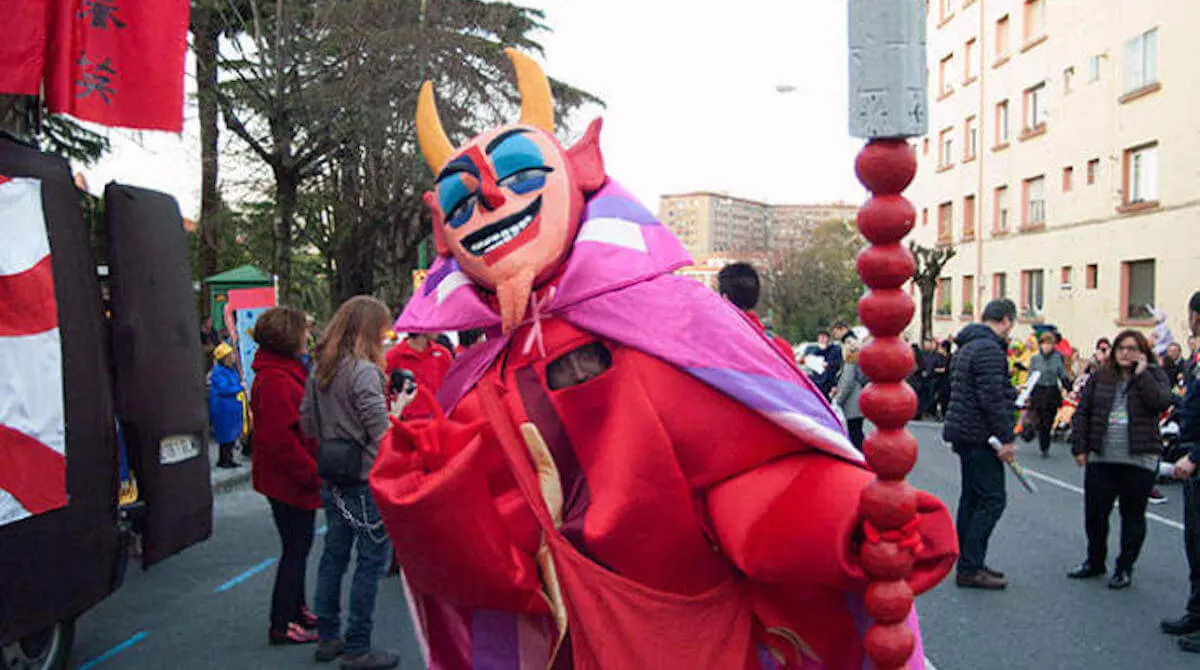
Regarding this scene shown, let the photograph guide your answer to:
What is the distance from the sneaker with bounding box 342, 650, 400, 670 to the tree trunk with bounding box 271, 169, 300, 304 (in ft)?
31.8

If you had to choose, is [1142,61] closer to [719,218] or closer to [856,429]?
[856,429]

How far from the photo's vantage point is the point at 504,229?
236 cm

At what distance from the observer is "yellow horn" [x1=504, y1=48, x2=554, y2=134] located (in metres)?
2.69

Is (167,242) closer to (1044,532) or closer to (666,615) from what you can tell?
(666,615)


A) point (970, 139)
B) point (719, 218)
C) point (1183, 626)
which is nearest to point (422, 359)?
point (1183, 626)

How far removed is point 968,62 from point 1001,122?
8.80ft

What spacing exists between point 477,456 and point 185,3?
4145 millimetres

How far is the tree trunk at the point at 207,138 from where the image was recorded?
13939mm

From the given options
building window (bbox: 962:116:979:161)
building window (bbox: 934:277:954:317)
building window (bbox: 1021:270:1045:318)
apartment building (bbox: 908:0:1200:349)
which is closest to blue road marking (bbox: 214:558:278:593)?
apartment building (bbox: 908:0:1200:349)

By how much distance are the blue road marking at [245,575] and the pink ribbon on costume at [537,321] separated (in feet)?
15.6

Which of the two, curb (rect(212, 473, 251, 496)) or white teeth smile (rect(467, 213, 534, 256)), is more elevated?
white teeth smile (rect(467, 213, 534, 256))

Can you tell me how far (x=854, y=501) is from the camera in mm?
1790

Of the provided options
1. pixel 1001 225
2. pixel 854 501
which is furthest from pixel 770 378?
pixel 1001 225

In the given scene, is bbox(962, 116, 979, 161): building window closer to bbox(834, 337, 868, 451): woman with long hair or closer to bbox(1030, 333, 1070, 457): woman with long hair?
bbox(1030, 333, 1070, 457): woman with long hair
